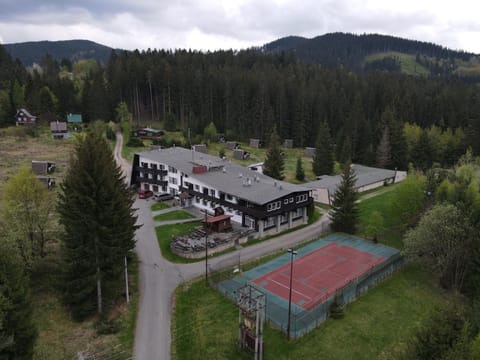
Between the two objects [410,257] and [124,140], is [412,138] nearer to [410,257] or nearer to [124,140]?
[410,257]

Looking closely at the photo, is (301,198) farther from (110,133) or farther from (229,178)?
(110,133)

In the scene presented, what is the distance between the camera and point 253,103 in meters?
102

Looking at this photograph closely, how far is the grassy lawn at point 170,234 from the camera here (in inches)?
1455

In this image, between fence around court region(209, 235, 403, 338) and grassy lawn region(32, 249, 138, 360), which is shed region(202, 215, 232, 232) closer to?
fence around court region(209, 235, 403, 338)

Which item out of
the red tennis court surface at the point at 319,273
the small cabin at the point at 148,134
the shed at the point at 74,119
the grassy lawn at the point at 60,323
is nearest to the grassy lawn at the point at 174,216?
the grassy lawn at the point at 60,323

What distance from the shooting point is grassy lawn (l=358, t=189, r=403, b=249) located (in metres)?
44.5

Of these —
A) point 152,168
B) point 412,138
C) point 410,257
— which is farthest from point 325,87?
point 410,257

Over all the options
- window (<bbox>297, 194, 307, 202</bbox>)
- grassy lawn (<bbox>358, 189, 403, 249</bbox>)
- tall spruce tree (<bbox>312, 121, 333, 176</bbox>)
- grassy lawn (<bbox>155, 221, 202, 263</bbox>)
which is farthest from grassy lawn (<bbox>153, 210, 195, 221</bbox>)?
tall spruce tree (<bbox>312, 121, 333, 176</bbox>)

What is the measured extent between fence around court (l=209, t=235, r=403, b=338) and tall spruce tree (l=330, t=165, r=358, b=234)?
7364mm

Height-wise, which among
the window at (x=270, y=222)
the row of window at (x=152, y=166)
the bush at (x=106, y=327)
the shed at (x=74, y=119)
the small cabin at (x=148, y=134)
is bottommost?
the bush at (x=106, y=327)

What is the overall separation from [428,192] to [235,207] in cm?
2349

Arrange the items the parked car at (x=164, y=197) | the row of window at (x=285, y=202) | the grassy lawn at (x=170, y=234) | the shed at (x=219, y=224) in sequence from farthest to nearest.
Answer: the parked car at (x=164, y=197) → the row of window at (x=285, y=202) → the shed at (x=219, y=224) → the grassy lawn at (x=170, y=234)

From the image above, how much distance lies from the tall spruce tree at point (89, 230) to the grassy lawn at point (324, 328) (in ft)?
21.9

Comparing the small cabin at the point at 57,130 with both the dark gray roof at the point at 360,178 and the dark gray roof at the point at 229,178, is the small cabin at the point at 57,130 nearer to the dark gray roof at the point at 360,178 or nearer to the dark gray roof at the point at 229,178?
the dark gray roof at the point at 229,178
